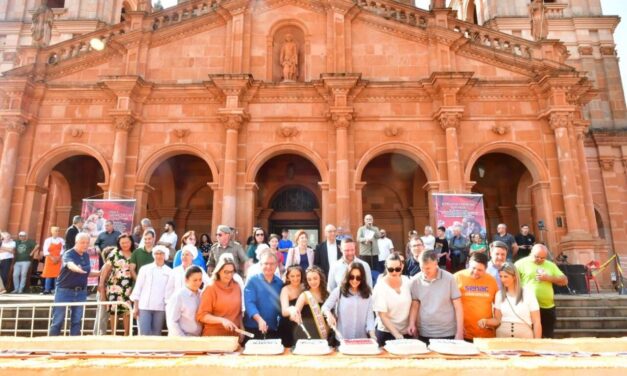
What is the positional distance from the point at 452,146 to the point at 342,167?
3899 millimetres

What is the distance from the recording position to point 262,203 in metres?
18.7

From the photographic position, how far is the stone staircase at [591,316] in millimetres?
9055

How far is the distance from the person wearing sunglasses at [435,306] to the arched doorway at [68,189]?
16393mm

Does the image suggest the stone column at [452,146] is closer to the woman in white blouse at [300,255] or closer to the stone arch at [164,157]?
the woman in white blouse at [300,255]

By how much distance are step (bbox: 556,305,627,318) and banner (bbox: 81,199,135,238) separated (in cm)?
1245

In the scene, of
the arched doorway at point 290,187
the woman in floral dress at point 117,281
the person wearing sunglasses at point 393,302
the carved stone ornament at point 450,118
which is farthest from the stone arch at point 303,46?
the person wearing sunglasses at point 393,302

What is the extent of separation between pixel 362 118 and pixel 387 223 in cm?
574

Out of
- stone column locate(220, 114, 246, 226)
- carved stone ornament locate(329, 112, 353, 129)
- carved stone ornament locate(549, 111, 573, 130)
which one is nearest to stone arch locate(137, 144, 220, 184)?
stone column locate(220, 114, 246, 226)

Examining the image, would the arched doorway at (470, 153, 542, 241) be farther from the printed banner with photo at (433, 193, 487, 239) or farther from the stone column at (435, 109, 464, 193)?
the printed banner with photo at (433, 193, 487, 239)

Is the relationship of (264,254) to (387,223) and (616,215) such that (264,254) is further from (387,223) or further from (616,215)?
(616,215)

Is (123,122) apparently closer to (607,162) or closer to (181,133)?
(181,133)

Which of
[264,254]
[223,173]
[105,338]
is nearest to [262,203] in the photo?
[223,173]

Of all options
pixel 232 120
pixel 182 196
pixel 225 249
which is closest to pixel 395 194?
pixel 232 120

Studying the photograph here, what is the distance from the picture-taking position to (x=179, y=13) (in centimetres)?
1700
